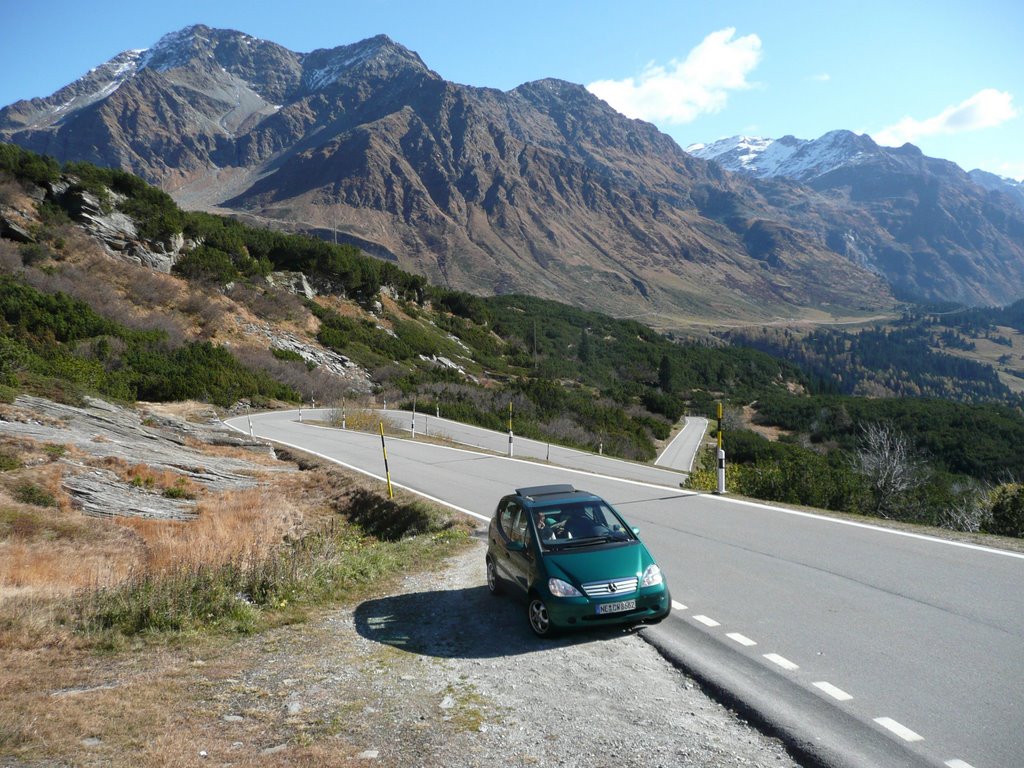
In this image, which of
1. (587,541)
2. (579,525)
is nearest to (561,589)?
(587,541)

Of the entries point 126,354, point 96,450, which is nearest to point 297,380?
point 126,354

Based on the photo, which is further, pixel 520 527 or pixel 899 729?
pixel 520 527

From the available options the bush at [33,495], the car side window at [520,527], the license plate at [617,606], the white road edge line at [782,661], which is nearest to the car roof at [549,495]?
the car side window at [520,527]

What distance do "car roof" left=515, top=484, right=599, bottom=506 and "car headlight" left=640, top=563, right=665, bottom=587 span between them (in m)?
1.30

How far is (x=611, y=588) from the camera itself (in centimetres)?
605

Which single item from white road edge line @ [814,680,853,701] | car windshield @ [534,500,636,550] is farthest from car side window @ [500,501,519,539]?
white road edge line @ [814,680,853,701]

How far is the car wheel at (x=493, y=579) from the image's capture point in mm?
7430

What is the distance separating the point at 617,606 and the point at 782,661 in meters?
1.39

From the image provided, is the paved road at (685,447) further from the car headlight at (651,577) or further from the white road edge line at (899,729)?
the white road edge line at (899,729)

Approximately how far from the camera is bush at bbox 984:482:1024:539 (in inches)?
458

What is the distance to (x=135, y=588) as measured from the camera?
7.02 metres

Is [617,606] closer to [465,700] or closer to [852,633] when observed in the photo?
[465,700]

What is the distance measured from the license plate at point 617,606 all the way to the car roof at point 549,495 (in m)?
1.49

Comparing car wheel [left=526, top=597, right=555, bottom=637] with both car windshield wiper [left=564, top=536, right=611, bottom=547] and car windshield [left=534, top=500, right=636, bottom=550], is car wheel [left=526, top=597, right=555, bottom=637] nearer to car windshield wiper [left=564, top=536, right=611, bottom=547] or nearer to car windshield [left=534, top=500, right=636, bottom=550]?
car windshield [left=534, top=500, right=636, bottom=550]
